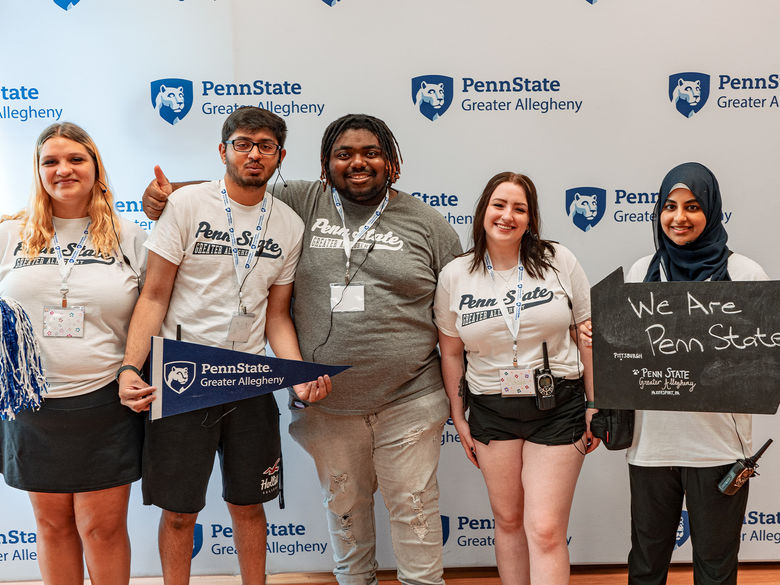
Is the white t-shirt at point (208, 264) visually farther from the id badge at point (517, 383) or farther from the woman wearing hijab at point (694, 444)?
the woman wearing hijab at point (694, 444)

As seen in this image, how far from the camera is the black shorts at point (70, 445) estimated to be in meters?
2.04

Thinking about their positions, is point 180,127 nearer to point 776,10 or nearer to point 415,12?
point 415,12

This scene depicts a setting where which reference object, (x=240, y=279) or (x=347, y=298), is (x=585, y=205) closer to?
(x=347, y=298)

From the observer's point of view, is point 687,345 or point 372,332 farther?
point 372,332

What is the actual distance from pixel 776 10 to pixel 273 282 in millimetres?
2558

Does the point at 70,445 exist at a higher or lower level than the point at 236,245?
lower

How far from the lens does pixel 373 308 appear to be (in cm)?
223

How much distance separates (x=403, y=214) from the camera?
7.79 ft

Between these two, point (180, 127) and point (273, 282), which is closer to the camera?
point (273, 282)

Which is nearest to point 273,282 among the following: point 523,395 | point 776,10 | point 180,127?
point 523,395

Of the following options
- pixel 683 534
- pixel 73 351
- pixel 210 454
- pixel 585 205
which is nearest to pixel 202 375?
pixel 210 454

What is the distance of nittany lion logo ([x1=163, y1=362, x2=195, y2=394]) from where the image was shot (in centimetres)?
199

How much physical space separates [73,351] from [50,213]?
48 centimetres

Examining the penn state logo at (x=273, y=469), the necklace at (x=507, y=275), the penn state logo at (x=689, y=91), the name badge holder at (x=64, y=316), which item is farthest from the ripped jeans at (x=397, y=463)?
the penn state logo at (x=689, y=91)
